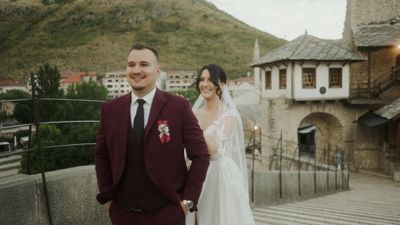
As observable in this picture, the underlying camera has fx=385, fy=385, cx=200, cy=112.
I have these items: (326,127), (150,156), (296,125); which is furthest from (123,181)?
(326,127)

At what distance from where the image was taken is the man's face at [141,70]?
8.80 ft

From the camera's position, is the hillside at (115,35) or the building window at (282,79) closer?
the building window at (282,79)

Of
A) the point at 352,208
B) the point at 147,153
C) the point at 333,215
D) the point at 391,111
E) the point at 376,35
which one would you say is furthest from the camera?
the point at 376,35

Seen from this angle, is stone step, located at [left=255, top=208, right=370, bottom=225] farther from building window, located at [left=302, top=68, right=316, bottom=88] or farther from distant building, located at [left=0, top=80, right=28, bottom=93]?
distant building, located at [left=0, top=80, right=28, bottom=93]

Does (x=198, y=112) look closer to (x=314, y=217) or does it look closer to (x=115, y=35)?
(x=314, y=217)

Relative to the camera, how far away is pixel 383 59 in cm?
2369

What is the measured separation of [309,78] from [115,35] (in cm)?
9435

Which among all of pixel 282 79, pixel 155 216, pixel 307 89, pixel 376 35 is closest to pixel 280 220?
pixel 155 216

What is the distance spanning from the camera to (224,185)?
3.88m

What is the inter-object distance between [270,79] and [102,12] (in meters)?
115

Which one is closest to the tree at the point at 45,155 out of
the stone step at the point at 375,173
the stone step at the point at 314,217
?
the stone step at the point at 314,217

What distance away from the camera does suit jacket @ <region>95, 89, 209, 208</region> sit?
8.43 ft

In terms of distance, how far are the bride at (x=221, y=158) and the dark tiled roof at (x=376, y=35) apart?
20.3 meters

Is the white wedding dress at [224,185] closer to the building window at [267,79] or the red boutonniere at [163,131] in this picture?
the red boutonniere at [163,131]
